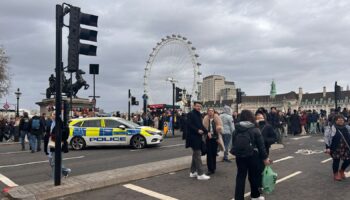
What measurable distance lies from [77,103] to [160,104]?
1053 centimetres

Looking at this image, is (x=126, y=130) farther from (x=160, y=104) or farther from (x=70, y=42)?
(x=160, y=104)

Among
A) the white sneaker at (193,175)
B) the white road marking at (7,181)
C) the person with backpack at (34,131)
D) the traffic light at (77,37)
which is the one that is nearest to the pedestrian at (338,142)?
the white sneaker at (193,175)

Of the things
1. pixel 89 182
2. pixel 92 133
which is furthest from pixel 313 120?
pixel 89 182

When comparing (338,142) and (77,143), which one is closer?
(338,142)

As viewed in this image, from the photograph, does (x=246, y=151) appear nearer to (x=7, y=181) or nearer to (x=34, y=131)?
A: (x=7, y=181)

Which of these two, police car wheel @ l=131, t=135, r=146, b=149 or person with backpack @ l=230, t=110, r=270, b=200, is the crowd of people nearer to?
person with backpack @ l=230, t=110, r=270, b=200

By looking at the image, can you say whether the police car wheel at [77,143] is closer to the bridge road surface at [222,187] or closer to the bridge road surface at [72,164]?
the bridge road surface at [72,164]

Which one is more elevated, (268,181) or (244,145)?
(244,145)

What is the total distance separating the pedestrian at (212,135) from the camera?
31.2 ft

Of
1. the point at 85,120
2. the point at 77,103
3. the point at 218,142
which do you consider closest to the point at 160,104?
the point at 77,103

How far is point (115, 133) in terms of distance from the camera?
683 inches

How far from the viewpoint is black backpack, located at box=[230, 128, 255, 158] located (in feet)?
21.1

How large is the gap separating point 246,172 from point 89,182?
3642 mm

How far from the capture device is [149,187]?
838 centimetres
